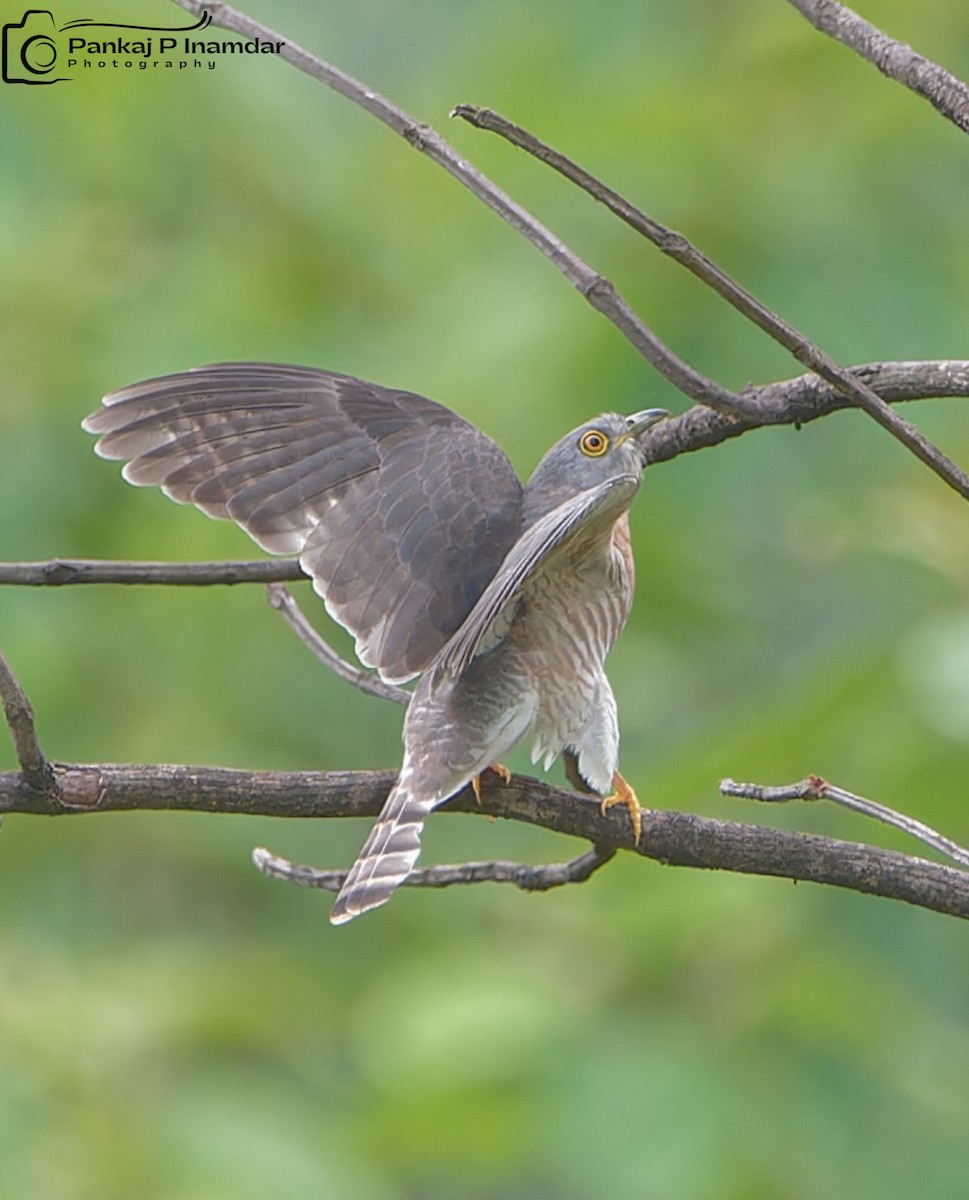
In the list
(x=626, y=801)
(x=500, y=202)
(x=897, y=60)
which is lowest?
(x=626, y=801)

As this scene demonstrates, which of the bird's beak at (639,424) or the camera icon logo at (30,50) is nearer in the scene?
the bird's beak at (639,424)

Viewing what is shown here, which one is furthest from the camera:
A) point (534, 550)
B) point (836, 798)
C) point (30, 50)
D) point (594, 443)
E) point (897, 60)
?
point (30, 50)

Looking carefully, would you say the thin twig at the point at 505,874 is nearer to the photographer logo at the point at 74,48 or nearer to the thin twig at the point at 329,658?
the thin twig at the point at 329,658

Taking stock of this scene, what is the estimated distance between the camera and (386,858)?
2.69 metres

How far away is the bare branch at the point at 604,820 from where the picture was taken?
231 centimetres

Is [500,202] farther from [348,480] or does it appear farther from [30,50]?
[30,50]

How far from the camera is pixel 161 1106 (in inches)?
165

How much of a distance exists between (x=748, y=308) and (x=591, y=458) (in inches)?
46.6

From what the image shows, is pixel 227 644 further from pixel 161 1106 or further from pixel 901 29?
pixel 901 29

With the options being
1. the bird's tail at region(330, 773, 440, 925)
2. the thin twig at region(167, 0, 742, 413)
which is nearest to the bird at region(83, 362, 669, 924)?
the bird's tail at region(330, 773, 440, 925)

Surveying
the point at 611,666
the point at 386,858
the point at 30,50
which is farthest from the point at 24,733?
the point at 611,666

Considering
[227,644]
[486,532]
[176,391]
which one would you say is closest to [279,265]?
[227,644]

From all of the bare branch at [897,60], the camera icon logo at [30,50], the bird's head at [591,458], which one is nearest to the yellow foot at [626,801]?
the bird's head at [591,458]

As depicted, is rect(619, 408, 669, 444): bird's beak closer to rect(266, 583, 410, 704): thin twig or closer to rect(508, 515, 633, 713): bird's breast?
rect(508, 515, 633, 713): bird's breast
